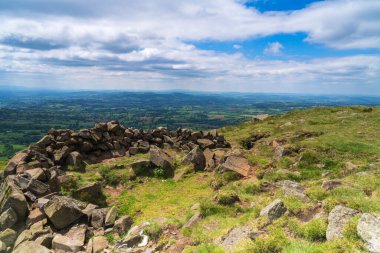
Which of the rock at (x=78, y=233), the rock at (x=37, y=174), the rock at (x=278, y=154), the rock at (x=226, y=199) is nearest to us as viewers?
the rock at (x=78, y=233)

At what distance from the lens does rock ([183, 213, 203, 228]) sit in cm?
1325

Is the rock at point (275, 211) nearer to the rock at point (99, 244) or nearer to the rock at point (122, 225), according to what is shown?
the rock at point (122, 225)

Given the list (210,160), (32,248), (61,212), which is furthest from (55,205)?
(210,160)

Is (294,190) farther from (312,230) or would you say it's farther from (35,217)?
(35,217)

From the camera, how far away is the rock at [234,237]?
10.2 metres

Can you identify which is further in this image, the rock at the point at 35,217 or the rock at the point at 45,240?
the rock at the point at 35,217

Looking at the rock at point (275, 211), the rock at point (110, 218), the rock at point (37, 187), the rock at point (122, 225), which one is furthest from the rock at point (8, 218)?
the rock at point (275, 211)

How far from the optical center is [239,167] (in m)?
21.5

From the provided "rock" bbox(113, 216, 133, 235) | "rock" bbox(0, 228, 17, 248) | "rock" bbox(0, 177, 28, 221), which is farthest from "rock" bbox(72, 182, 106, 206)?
"rock" bbox(0, 228, 17, 248)

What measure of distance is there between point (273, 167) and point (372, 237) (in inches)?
568

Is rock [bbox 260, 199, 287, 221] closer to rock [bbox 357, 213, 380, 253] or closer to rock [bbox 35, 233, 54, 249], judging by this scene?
rock [bbox 357, 213, 380, 253]

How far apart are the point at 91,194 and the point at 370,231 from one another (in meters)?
15.9

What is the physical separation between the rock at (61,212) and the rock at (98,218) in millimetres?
840

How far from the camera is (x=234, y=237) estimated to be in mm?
10695
